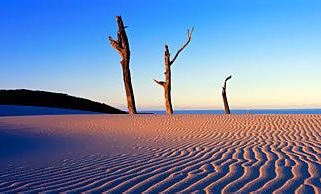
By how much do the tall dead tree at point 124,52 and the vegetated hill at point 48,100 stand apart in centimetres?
747

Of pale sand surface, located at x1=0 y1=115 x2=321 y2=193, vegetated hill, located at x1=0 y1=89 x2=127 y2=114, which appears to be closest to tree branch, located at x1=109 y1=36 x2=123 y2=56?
vegetated hill, located at x1=0 y1=89 x2=127 y2=114

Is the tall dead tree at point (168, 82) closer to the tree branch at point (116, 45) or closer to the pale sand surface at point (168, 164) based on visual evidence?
the tree branch at point (116, 45)

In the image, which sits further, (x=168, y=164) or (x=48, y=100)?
(x=48, y=100)

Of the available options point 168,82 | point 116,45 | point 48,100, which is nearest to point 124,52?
point 116,45

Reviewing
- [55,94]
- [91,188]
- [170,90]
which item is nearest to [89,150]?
[91,188]

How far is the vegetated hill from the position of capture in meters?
27.9

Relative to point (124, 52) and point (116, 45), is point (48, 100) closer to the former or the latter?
point (116, 45)

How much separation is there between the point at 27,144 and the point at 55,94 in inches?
848

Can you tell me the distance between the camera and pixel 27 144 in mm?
9414

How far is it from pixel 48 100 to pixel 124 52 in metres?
9.37

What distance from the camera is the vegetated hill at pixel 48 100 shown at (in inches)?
1098

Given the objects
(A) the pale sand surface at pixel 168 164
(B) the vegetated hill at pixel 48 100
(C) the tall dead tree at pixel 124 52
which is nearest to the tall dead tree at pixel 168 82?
(C) the tall dead tree at pixel 124 52

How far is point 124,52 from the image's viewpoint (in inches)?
877

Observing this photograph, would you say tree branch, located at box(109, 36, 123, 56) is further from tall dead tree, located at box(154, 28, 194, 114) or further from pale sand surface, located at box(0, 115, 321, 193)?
pale sand surface, located at box(0, 115, 321, 193)
